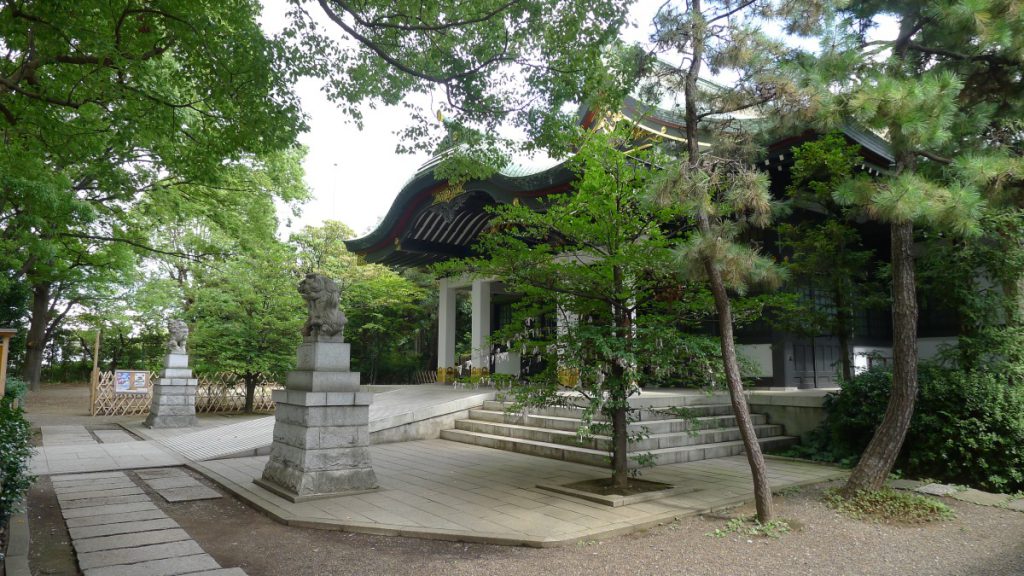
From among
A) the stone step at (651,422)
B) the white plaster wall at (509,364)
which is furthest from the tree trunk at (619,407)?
the white plaster wall at (509,364)

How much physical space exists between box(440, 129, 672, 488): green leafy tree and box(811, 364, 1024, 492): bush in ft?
12.7

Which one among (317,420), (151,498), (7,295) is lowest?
(151,498)

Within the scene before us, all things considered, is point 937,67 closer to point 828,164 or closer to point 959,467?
point 828,164

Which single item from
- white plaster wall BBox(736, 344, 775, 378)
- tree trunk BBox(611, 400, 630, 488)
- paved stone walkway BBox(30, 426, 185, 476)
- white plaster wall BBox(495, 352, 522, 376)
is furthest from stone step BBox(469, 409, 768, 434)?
white plaster wall BBox(495, 352, 522, 376)

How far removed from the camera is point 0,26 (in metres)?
6.16

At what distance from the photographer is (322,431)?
6793mm

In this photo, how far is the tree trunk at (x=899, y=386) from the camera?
6.39 meters

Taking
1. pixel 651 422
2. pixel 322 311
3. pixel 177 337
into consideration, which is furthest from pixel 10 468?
pixel 177 337

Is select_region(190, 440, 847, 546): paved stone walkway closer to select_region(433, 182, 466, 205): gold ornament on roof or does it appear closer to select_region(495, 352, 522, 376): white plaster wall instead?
select_region(433, 182, 466, 205): gold ornament on roof

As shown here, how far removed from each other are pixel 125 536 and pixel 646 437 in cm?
622

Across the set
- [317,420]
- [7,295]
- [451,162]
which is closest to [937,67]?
[451,162]

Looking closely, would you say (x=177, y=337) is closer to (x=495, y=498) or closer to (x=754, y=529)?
(x=495, y=498)

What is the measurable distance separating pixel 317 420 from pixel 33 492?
141 inches

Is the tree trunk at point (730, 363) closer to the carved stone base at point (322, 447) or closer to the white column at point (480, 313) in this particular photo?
the carved stone base at point (322, 447)
